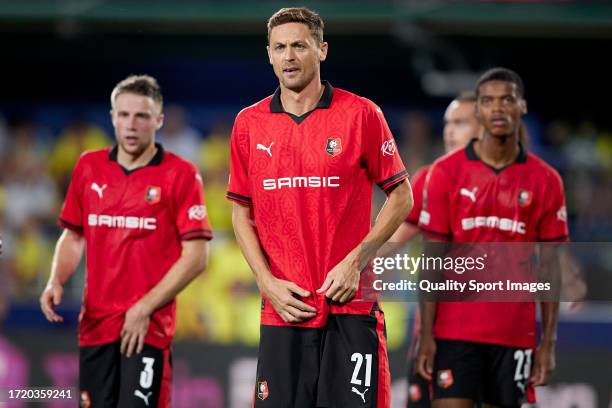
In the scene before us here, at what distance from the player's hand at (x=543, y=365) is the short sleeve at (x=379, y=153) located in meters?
1.70

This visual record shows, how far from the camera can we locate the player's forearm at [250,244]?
4758mm

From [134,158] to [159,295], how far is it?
80cm

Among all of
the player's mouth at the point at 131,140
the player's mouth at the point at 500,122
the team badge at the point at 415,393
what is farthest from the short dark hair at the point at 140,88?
the team badge at the point at 415,393

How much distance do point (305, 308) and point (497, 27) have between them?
8179 millimetres

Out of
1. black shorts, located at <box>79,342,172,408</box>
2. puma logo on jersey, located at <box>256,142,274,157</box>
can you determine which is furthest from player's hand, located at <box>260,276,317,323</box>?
black shorts, located at <box>79,342,172,408</box>

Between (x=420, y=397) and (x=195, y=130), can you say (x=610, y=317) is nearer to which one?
(x=420, y=397)

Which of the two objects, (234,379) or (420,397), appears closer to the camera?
(420,397)

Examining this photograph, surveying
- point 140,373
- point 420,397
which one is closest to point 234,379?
point 420,397

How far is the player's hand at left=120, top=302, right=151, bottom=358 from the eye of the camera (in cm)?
572

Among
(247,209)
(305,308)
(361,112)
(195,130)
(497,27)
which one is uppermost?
(497,27)

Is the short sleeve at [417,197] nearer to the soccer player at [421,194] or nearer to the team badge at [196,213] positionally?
the soccer player at [421,194]

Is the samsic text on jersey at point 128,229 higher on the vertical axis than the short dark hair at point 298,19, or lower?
lower

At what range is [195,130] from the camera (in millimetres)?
13852

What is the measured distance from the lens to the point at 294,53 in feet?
15.5
